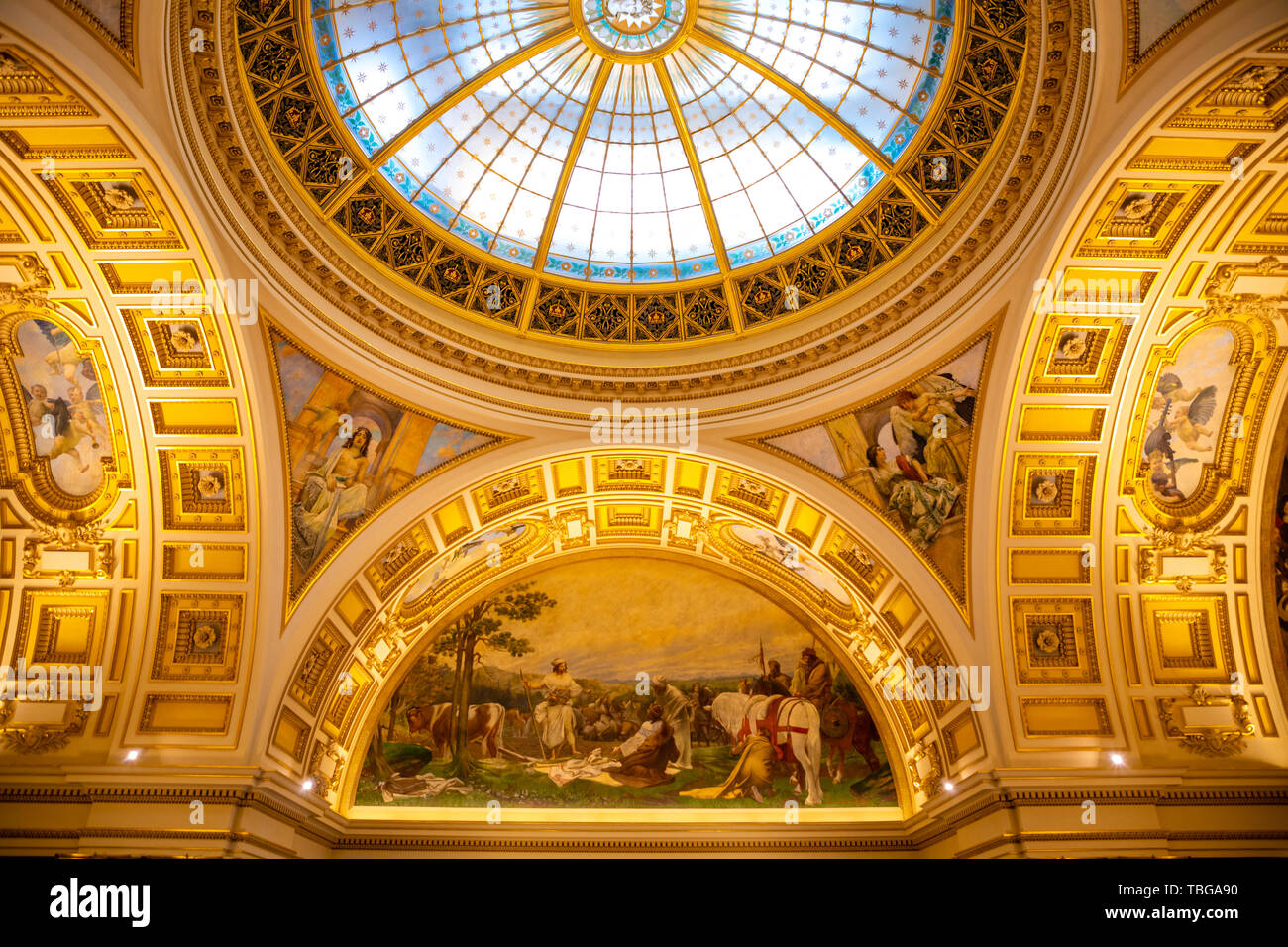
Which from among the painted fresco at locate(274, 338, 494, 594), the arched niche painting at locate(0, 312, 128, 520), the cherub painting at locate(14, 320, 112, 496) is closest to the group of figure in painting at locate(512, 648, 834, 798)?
the painted fresco at locate(274, 338, 494, 594)

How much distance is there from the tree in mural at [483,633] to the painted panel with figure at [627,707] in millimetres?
30

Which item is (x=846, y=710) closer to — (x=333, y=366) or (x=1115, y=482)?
(x=1115, y=482)

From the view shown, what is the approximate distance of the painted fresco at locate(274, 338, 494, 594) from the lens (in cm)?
1466

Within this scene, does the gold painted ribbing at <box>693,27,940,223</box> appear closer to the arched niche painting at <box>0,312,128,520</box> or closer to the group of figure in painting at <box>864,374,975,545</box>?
the group of figure in painting at <box>864,374,975,545</box>

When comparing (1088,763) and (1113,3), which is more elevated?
(1113,3)

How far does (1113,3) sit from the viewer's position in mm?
10242

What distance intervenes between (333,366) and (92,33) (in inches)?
224

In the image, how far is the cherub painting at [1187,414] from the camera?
14305mm

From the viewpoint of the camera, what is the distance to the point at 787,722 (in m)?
18.8

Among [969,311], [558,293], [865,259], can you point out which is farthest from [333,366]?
[969,311]

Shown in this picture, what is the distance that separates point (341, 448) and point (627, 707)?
828 centimetres

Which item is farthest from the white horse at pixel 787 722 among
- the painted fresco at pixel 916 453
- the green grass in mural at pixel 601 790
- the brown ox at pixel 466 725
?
the painted fresco at pixel 916 453

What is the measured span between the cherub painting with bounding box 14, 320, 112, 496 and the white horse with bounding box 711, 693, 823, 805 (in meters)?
12.7
